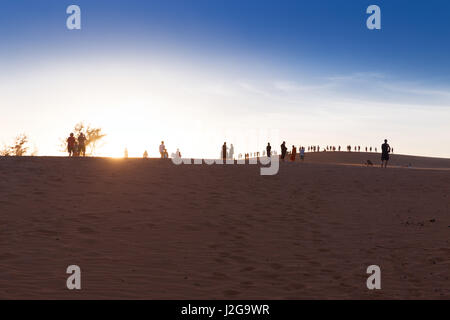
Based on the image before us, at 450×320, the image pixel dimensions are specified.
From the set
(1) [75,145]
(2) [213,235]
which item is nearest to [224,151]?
(1) [75,145]

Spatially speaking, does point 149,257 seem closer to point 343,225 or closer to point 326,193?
point 343,225

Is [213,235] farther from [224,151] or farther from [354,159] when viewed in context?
[354,159]

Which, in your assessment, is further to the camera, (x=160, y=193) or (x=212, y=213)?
(x=160, y=193)

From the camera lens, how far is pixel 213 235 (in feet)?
A: 47.4

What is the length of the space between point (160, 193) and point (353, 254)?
390 inches

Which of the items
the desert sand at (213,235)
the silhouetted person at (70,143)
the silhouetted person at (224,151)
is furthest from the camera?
the silhouetted person at (224,151)

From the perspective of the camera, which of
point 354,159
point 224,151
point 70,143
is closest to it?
point 70,143

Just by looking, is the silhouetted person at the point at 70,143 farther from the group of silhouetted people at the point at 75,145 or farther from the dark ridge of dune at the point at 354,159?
the dark ridge of dune at the point at 354,159

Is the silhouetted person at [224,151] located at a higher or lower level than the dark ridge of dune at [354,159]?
higher

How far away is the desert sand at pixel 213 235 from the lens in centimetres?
980

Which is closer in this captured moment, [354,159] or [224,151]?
[224,151]

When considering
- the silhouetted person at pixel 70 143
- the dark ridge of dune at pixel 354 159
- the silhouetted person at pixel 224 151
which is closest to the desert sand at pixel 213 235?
the silhouetted person at pixel 70 143
